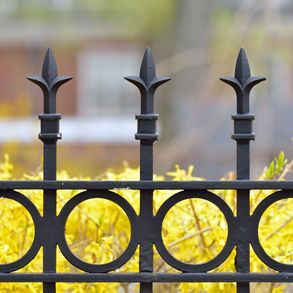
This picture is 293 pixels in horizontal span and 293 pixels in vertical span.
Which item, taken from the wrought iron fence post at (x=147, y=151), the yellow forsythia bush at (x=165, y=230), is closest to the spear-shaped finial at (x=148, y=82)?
the wrought iron fence post at (x=147, y=151)

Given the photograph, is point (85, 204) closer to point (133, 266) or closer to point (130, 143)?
point (133, 266)

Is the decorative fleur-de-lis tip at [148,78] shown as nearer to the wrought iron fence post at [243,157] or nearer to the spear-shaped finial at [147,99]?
the spear-shaped finial at [147,99]

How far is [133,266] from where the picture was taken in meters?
2.28

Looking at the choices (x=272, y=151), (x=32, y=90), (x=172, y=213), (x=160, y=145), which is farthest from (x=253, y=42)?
(x=32, y=90)

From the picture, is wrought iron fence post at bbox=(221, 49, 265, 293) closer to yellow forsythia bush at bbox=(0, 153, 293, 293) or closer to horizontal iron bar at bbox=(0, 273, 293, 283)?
horizontal iron bar at bbox=(0, 273, 293, 283)

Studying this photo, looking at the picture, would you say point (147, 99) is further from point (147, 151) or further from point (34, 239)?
point (34, 239)

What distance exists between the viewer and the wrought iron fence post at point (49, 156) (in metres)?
2.06

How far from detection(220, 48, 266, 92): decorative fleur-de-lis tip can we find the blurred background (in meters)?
7.33

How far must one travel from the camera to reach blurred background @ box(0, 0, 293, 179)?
432 inches

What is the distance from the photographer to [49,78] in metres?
2.11

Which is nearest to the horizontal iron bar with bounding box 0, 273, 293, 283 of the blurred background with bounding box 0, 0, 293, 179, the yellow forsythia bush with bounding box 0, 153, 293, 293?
the yellow forsythia bush with bounding box 0, 153, 293, 293

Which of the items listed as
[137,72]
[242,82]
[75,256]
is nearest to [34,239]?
[75,256]

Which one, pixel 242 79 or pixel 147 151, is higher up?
pixel 242 79

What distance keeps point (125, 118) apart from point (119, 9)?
3016 millimetres
